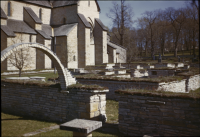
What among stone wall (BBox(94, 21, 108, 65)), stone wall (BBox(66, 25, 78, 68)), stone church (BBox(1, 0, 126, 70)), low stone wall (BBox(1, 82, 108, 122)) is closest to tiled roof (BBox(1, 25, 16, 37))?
stone church (BBox(1, 0, 126, 70))

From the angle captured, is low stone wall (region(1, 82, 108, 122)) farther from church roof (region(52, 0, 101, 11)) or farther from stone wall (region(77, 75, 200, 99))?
church roof (region(52, 0, 101, 11))

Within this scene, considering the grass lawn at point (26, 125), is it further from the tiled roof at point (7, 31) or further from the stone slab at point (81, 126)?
the tiled roof at point (7, 31)

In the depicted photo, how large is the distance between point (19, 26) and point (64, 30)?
6.70 meters

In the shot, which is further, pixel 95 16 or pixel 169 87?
pixel 95 16

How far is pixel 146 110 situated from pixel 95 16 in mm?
32798

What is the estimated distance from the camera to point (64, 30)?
32.5 metres

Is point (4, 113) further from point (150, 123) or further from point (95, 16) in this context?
point (95, 16)

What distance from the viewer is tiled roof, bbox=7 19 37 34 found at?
93.0 feet

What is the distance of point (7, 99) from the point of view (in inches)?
357

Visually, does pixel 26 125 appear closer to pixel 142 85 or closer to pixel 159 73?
pixel 142 85

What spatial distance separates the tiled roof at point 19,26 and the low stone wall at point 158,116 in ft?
84.9

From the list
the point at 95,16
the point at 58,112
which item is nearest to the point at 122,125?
the point at 58,112

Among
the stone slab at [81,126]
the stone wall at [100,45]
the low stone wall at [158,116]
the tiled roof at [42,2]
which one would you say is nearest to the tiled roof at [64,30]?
the tiled roof at [42,2]

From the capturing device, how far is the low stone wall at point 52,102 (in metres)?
6.77
